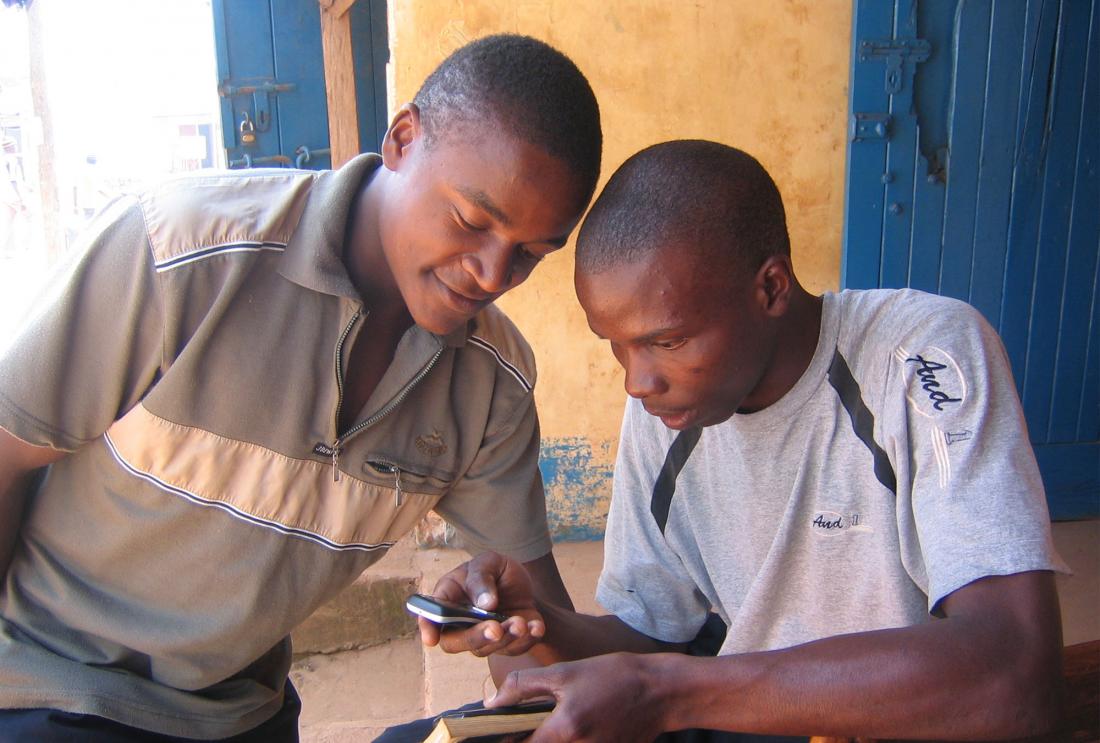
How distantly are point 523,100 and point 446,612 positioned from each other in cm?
77

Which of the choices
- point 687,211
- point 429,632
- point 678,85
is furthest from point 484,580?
point 678,85

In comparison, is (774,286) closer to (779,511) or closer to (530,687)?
(779,511)

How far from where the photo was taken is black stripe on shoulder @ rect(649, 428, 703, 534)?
1759 millimetres

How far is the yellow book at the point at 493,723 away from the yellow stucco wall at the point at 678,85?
8.42ft

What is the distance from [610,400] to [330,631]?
151cm

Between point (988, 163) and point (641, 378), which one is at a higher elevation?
point (988, 163)

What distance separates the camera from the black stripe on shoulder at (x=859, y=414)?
1457 mm

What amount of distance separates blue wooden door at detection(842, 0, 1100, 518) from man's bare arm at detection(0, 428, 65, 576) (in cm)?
309

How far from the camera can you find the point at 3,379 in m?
1.29

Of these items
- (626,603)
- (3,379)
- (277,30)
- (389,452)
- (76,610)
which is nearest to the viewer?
(3,379)

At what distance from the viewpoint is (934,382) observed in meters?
1.38

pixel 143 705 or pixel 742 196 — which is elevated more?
pixel 742 196

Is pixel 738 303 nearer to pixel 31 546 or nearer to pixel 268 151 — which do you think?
pixel 31 546

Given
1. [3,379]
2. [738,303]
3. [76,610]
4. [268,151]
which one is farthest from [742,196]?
[268,151]
